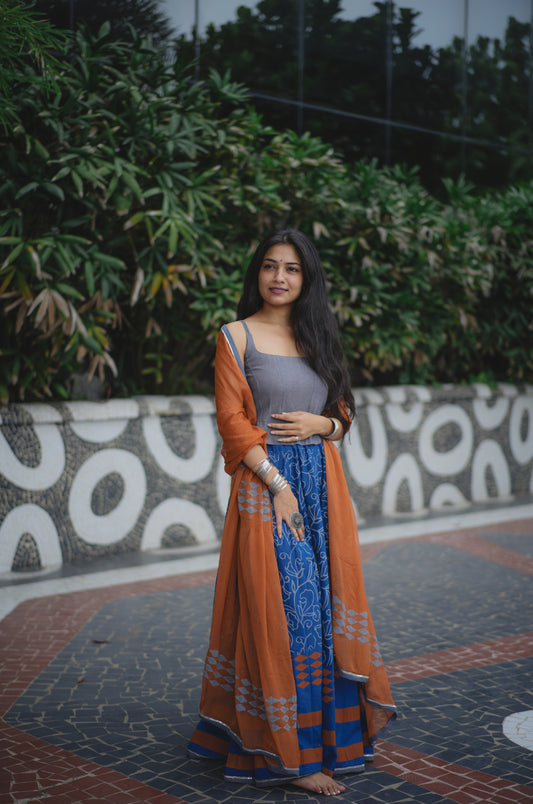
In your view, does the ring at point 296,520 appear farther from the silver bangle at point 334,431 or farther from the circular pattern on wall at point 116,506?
the circular pattern on wall at point 116,506

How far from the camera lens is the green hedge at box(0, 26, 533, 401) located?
503cm

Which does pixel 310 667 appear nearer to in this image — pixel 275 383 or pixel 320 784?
pixel 320 784

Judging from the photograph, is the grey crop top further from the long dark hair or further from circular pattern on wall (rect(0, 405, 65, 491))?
circular pattern on wall (rect(0, 405, 65, 491))

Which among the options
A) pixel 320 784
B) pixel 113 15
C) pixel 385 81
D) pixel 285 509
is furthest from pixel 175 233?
pixel 385 81

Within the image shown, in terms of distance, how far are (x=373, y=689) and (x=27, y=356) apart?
11.2ft

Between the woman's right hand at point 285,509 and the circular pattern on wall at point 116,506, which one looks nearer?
the woman's right hand at point 285,509

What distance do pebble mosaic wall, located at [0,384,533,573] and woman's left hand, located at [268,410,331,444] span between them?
2951mm

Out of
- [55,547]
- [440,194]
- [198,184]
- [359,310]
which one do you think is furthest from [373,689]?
[440,194]

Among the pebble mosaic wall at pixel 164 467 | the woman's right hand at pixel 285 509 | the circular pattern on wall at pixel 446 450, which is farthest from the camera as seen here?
the circular pattern on wall at pixel 446 450

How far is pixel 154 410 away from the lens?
6.12m

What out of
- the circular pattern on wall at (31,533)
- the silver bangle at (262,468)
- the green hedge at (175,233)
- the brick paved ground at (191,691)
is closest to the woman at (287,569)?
the silver bangle at (262,468)

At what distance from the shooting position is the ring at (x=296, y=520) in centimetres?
286

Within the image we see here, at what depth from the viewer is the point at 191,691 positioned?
364 cm

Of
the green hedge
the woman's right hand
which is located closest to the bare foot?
the woman's right hand
